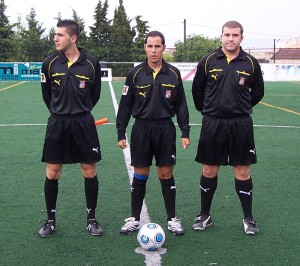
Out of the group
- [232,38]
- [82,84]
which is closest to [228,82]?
[232,38]

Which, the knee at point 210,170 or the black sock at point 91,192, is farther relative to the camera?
the knee at point 210,170

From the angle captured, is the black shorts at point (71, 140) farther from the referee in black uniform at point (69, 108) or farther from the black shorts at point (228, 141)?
the black shorts at point (228, 141)

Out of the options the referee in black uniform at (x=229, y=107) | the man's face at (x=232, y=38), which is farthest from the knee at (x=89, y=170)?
the man's face at (x=232, y=38)

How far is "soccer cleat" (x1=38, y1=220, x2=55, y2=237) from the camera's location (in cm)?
439

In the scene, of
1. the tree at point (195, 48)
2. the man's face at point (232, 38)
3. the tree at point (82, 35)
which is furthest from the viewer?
the tree at point (195, 48)

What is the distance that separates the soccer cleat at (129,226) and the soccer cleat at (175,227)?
12.8 inches

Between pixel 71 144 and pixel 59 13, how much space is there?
5850 centimetres

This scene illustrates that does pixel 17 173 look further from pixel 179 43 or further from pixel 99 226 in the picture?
pixel 179 43

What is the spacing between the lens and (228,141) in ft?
14.9

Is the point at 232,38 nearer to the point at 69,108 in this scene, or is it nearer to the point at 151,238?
the point at 69,108

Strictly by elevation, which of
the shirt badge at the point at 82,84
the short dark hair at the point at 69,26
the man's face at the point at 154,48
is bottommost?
the shirt badge at the point at 82,84

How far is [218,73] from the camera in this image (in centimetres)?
442

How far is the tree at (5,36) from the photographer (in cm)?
4175

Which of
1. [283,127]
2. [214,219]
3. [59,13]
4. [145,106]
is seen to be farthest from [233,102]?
[59,13]
